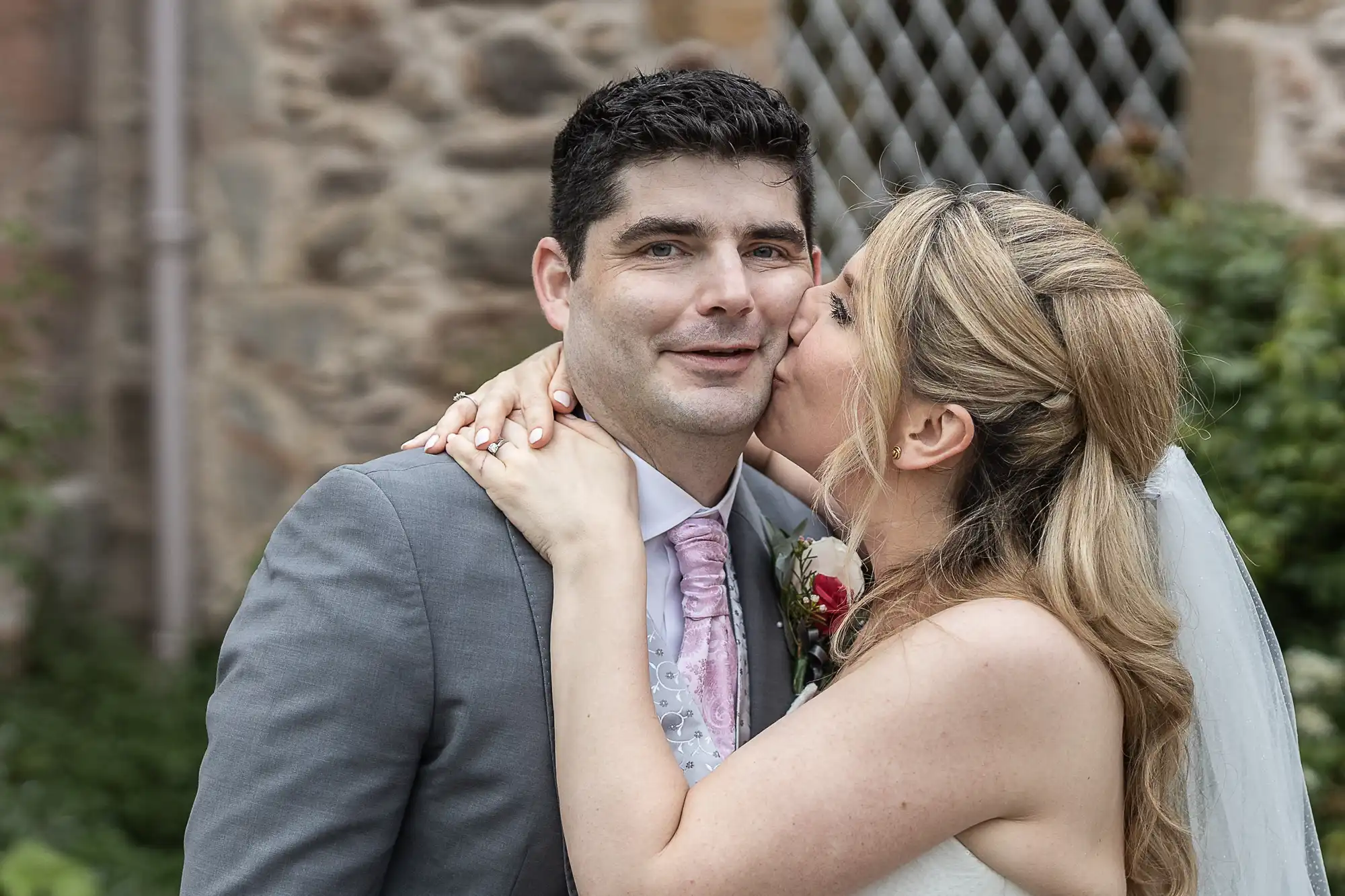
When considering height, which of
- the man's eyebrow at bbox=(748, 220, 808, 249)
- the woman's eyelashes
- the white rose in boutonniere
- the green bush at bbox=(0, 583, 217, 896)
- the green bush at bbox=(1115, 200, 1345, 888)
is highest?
the man's eyebrow at bbox=(748, 220, 808, 249)

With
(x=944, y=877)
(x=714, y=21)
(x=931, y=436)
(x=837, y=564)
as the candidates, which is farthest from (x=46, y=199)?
(x=944, y=877)

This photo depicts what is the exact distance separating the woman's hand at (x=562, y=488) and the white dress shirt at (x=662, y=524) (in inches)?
2.6

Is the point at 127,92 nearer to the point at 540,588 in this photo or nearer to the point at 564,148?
the point at 564,148

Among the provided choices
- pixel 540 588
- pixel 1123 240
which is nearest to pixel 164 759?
pixel 540 588

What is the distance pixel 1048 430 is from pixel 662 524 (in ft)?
2.27

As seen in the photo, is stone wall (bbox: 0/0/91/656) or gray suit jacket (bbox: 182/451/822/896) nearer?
gray suit jacket (bbox: 182/451/822/896)

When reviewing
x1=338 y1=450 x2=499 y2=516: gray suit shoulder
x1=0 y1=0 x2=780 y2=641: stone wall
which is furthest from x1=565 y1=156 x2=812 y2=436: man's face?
x1=0 y1=0 x2=780 y2=641: stone wall

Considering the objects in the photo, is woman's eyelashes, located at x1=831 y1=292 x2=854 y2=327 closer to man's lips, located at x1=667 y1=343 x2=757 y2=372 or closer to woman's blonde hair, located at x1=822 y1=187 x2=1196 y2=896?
woman's blonde hair, located at x1=822 y1=187 x2=1196 y2=896

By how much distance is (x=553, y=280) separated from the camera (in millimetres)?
2631

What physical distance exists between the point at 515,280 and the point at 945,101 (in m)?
1.82

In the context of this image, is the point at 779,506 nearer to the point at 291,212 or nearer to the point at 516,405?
the point at 516,405

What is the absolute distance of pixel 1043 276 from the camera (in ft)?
7.48

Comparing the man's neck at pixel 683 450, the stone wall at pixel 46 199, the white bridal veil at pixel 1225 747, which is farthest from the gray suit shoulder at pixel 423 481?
the stone wall at pixel 46 199

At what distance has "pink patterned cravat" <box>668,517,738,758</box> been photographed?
243 cm
